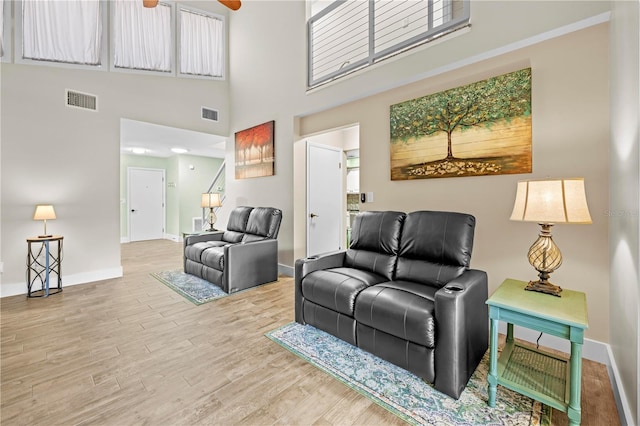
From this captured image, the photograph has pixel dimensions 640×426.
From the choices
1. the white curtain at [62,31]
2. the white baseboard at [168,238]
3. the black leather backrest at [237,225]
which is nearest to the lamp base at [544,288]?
the black leather backrest at [237,225]

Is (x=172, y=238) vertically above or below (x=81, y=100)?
below

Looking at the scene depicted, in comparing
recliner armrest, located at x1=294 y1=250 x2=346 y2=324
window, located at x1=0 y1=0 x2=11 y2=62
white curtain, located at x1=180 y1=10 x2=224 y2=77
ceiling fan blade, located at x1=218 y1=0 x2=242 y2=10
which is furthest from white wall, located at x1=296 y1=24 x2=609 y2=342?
window, located at x1=0 y1=0 x2=11 y2=62

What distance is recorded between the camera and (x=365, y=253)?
2.68m

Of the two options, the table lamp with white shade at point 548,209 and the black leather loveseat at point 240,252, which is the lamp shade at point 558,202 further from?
the black leather loveseat at point 240,252

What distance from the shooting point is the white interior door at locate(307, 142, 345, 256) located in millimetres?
4465

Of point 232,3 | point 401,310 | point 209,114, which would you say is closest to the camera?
point 401,310

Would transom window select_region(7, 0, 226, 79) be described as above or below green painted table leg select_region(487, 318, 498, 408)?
above

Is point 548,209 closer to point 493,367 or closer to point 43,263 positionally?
point 493,367

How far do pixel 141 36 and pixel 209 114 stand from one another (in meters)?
1.48

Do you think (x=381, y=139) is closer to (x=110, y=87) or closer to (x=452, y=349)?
(x=452, y=349)

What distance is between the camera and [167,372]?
190cm

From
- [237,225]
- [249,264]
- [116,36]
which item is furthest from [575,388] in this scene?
[116,36]

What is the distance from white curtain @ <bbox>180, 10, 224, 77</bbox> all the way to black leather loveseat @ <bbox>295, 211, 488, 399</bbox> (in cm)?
441

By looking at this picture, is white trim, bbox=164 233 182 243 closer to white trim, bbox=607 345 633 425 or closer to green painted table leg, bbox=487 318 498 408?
green painted table leg, bbox=487 318 498 408
